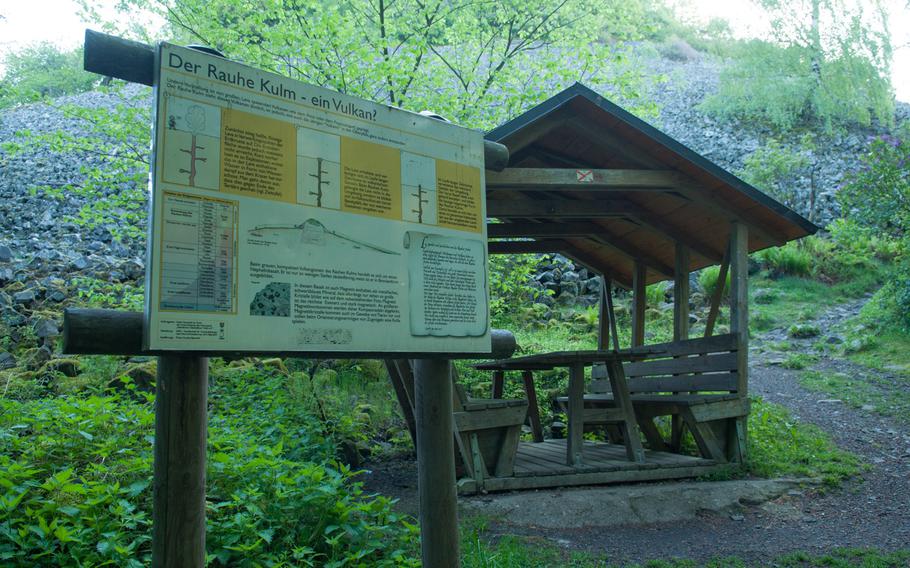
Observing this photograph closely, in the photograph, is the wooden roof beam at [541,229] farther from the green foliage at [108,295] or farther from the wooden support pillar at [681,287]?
the green foliage at [108,295]

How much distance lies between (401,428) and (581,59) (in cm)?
674

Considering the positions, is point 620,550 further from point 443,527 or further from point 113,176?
point 113,176

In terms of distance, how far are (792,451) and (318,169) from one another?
7.05 metres

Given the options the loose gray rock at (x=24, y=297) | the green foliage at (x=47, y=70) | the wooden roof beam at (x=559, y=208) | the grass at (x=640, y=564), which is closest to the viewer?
the grass at (x=640, y=564)

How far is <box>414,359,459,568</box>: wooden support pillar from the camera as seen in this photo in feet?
11.1

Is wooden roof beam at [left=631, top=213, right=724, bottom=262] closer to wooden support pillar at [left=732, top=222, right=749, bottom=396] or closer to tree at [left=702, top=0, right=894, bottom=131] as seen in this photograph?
wooden support pillar at [left=732, top=222, right=749, bottom=396]

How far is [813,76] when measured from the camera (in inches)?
1094

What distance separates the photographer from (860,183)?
1442 centimetres

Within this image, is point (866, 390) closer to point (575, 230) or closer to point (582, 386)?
point (575, 230)

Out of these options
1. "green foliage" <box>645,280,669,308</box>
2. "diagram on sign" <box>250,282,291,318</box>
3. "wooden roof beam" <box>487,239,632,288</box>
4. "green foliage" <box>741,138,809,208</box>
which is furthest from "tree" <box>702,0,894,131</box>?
"diagram on sign" <box>250,282,291,318</box>

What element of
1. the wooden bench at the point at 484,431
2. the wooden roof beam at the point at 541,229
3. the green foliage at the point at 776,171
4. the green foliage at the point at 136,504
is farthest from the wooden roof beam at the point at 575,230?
the green foliage at the point at 776,171

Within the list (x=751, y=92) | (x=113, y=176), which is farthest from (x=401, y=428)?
(x=751, y=92)

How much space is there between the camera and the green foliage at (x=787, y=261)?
19891mm

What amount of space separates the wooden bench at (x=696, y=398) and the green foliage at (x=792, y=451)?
0.43 meters
